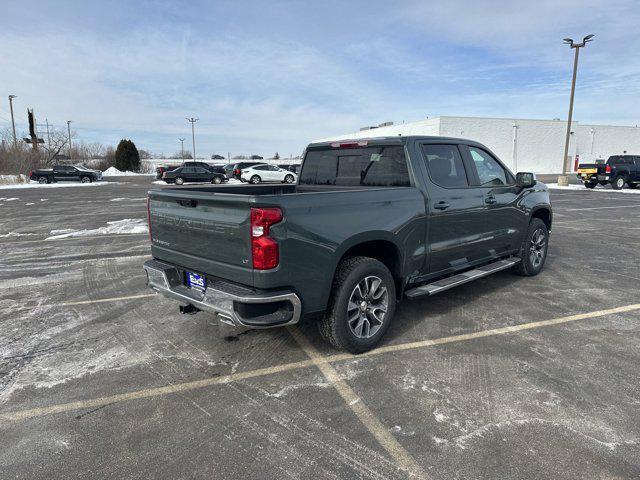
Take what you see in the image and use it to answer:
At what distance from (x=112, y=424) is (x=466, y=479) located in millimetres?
2298

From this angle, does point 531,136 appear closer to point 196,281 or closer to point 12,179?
point 12,179

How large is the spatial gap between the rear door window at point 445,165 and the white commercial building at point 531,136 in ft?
130

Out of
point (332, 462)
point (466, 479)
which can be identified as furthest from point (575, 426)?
point (332, 462)

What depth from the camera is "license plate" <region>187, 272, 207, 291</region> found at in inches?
141

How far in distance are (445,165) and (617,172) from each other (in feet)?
84.7

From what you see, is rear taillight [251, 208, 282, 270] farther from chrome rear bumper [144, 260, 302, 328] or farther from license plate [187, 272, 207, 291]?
license plate [187, 272, 207, 291]

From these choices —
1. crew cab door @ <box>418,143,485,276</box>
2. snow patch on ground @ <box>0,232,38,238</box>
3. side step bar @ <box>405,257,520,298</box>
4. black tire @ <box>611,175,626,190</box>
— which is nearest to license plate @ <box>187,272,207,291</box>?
side step bar @ <box>405,257,520,298</box>

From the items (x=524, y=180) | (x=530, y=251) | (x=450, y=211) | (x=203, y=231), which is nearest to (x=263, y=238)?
(x=203, y=231)

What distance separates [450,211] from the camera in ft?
14.9

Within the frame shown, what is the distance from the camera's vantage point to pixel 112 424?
2.88 m

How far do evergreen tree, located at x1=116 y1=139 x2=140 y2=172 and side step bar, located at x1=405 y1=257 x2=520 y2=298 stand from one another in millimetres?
60230

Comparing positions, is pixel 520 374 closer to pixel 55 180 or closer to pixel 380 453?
pixel 380 453

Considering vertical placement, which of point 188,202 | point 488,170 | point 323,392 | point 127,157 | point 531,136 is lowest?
point 323,392

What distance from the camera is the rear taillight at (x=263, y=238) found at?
9.94 feet
